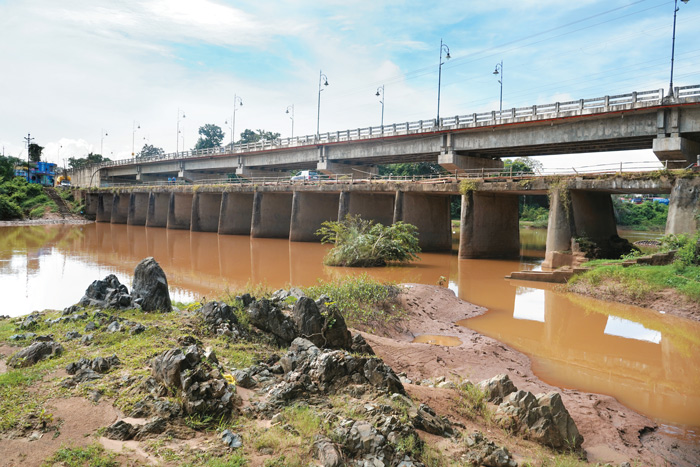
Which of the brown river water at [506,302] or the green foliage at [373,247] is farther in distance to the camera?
the green foliage at [373,247]

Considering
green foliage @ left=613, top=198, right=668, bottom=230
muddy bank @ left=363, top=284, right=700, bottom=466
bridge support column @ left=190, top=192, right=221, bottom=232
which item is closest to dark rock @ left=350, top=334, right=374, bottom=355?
muddy bank @ left=363, top=284, right=700, bottom=466

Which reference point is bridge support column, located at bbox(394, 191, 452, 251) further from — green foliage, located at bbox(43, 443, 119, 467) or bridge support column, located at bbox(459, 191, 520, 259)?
green foliage, located at bbox(43, 443, 119, 467)

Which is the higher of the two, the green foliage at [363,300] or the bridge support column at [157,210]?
the bridge support column at [157,210]

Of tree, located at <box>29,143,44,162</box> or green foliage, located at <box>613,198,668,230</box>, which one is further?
tree, located at <box>29,143,44,162</box>

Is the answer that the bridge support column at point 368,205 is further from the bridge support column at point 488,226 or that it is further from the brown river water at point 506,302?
the bridge support column at point 488,226

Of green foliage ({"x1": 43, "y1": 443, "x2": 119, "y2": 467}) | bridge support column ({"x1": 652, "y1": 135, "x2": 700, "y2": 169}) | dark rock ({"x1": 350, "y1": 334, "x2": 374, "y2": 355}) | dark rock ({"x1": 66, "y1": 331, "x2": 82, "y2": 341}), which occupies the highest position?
bridge support column ({"x1": 652, "y1": 135, "x2": 700, "y2": 169})

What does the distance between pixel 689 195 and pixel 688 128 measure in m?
8.28

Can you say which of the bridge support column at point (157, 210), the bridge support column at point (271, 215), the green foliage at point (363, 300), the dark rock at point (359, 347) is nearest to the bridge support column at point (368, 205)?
the bridge support column at point (271, 215)

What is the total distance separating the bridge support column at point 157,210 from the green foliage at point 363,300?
43.1 meters

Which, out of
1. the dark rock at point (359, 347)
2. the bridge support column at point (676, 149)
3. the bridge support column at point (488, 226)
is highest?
the bridge support column at point (676, 149)

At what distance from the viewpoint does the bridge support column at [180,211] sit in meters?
48.2

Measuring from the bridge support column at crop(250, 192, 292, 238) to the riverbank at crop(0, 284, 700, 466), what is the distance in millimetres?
29346

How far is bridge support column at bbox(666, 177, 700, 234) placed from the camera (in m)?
18.1

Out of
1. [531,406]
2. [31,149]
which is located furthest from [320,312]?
[31,149]
